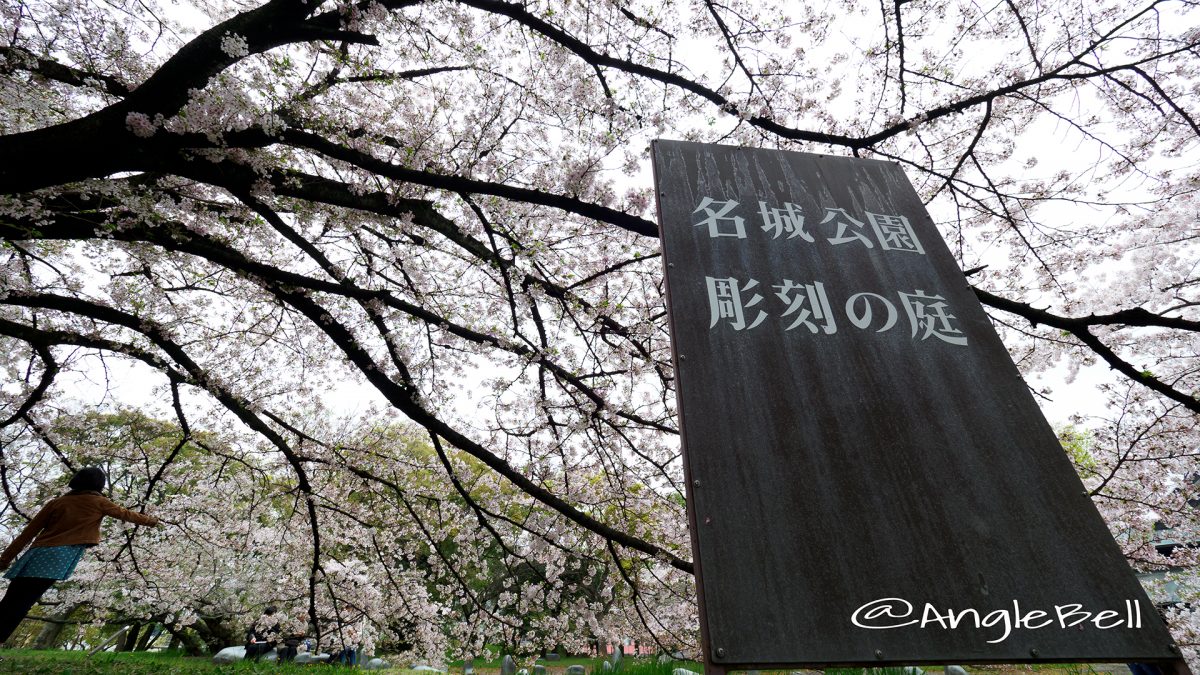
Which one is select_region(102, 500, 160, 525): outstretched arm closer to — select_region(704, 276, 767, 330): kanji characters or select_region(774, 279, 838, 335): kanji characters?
select_region(704, 276, 767, 330): kanji characters

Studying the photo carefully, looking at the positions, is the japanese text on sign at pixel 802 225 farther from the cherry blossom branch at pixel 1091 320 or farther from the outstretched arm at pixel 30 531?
the outstretched arm at pixel 30 531

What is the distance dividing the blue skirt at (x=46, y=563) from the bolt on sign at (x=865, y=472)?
4555 millimetres

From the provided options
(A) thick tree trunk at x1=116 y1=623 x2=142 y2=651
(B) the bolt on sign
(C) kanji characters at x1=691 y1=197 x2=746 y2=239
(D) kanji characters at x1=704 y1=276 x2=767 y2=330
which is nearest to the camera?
(B) the bolt on sign

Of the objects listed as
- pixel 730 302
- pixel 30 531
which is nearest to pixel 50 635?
pixel 30 531

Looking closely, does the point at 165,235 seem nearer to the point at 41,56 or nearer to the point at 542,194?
the point at 41,56

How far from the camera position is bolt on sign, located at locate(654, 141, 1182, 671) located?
3.41 ft

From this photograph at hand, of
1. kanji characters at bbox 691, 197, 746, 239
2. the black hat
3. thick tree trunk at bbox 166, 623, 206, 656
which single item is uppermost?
kanji characters at bbox 691, 197, 746, 239

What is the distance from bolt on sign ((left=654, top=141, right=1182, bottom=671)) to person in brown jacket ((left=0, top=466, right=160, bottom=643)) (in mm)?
4196

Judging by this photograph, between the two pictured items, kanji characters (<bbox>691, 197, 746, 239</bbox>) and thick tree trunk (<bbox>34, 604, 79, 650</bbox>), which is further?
thick tree trunk (<bbox>34, 604, 79, 650</bbox>)

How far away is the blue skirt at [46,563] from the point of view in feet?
10.7

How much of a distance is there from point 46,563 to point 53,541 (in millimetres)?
138

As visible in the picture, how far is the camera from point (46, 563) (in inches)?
130

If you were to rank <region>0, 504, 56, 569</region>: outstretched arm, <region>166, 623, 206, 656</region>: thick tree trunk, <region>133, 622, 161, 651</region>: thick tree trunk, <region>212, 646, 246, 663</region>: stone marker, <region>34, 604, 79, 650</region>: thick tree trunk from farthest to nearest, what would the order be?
<region>133, 622, 161, 651</region>: thick tree trunk < <region>34, 604, 79, 650</region>: thick tree trunk < <region>166, 623, 206, 656</region>: thick tree trunk < <region>212, 646, 246, 663</region>: stone marker < <region>0, 504, 56, 569</region>: outstretched arm

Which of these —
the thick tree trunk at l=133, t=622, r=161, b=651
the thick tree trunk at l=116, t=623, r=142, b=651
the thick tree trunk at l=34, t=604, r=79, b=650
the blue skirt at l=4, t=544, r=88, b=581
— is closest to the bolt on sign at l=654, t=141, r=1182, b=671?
the blue skirt at l=4, t=544, r=88, b=581
